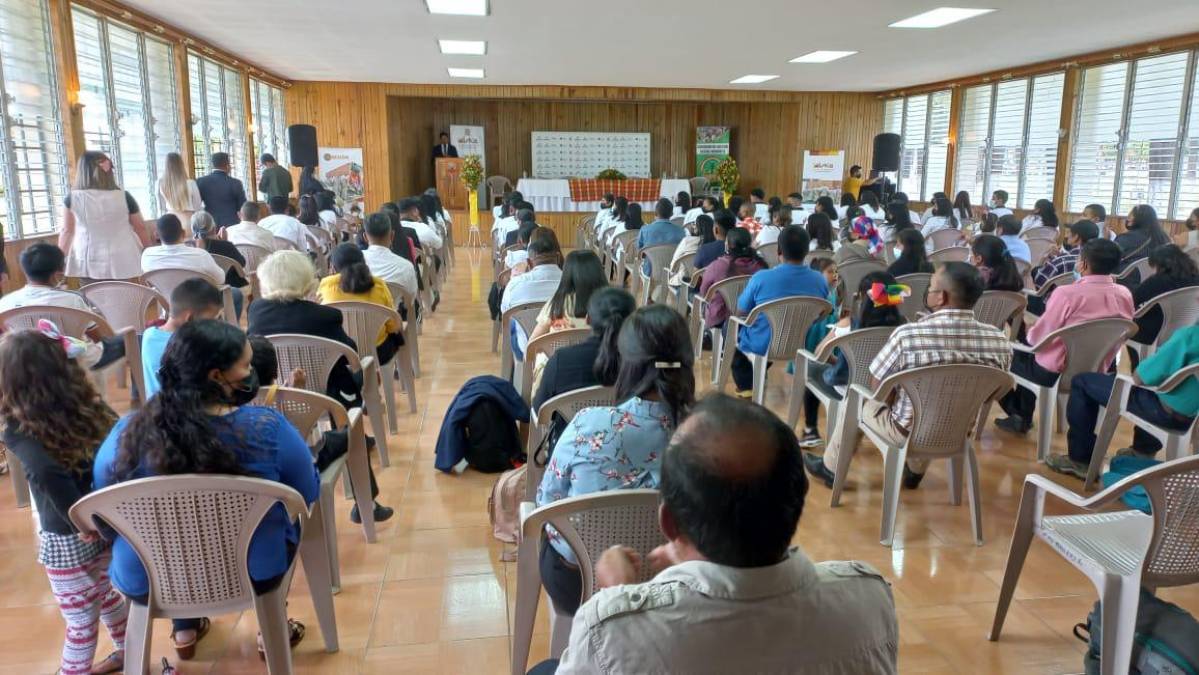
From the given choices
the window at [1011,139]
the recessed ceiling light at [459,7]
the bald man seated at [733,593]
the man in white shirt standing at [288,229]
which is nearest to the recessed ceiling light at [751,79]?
the window at [1011,139]

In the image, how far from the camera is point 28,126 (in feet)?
19.8

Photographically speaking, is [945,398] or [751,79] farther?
[751,79]

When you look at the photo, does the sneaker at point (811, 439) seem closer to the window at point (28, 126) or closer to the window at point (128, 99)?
the window at point (28, 126)

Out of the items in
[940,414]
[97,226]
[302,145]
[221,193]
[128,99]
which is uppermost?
[128,99]

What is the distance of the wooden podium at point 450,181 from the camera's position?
14102mm

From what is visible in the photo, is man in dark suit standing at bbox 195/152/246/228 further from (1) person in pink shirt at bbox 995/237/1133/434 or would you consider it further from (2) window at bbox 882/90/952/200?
(2) window at bbox 882/90/952/200

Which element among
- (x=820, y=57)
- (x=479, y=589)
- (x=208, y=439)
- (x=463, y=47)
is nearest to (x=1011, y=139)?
(x=820, y=57)

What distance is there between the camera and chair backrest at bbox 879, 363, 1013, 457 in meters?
2.82

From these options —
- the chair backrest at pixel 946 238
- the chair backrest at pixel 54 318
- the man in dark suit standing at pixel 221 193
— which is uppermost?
the man in dark suit standing at pixel 221 193

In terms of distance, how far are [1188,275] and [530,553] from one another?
4.52 m

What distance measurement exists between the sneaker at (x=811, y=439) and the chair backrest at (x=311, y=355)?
7.74 ft

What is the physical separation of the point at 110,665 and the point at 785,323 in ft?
10.8

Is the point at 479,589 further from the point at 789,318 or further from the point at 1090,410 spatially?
the point at 1090,410

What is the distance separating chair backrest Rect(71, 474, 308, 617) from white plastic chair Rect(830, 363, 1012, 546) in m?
2.16
